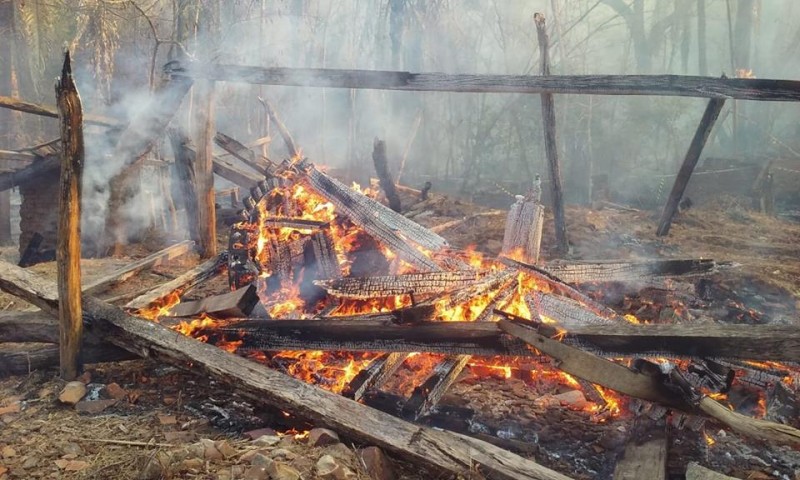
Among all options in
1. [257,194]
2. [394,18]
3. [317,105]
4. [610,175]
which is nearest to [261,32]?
[317,105]

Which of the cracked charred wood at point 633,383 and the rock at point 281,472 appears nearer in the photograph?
the rock at point 281,472

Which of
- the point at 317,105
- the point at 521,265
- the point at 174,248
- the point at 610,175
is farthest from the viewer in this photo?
the point at 317,105

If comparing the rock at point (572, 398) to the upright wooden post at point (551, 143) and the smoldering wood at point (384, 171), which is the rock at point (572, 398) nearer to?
the upright wooden post at point (551, 143)

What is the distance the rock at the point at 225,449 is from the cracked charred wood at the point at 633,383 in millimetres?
1947

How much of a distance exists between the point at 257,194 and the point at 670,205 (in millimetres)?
6803

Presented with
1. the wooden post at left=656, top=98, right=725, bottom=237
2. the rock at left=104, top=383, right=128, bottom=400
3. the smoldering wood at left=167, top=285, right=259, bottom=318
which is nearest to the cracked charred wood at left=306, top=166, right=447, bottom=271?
the smoldering wood at left=167, top=285, right=259, bottom=318

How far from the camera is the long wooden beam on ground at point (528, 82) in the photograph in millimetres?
5730

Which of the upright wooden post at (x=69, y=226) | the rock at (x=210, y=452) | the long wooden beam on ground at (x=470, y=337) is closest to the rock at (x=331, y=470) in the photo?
the rock at (x=210, y=452)

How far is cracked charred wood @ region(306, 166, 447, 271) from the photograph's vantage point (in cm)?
598

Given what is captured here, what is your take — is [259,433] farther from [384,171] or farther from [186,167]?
[384,171]

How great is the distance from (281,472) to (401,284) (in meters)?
2.54

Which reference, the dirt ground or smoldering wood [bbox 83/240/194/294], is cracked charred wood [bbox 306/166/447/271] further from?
smoldering wood [bbox 83/240/194/294]

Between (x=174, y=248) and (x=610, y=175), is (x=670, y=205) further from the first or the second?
(x=610, y=175)

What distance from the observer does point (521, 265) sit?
5.66 m
